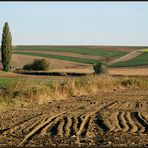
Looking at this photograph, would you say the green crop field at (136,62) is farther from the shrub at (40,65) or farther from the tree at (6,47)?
the tree at (6,47)

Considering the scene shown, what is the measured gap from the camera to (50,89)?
3164cm

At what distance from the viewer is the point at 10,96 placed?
27203 mm

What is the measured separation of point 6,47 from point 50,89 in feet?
143

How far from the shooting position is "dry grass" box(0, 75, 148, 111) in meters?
27.4

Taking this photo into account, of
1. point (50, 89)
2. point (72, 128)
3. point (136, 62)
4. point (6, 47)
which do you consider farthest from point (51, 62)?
point (72, 128)

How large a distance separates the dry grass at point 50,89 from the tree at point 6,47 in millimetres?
31502

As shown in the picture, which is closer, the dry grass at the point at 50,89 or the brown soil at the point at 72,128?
the brown soil at the point at 72,128

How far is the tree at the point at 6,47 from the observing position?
74.4 metres

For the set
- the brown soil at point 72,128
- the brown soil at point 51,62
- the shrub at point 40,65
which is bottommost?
the brown soil at point 72,128

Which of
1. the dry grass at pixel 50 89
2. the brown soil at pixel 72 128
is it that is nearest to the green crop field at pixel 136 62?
the dry grass at pixel 50 89

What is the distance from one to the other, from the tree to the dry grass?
3150 centimetres

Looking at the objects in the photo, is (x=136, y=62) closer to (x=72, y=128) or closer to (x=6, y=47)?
(x=6, y=47)

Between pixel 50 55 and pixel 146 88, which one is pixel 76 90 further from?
pixel 50 55

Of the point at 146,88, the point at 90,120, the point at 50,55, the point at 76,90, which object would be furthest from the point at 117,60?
the point at 90,120
